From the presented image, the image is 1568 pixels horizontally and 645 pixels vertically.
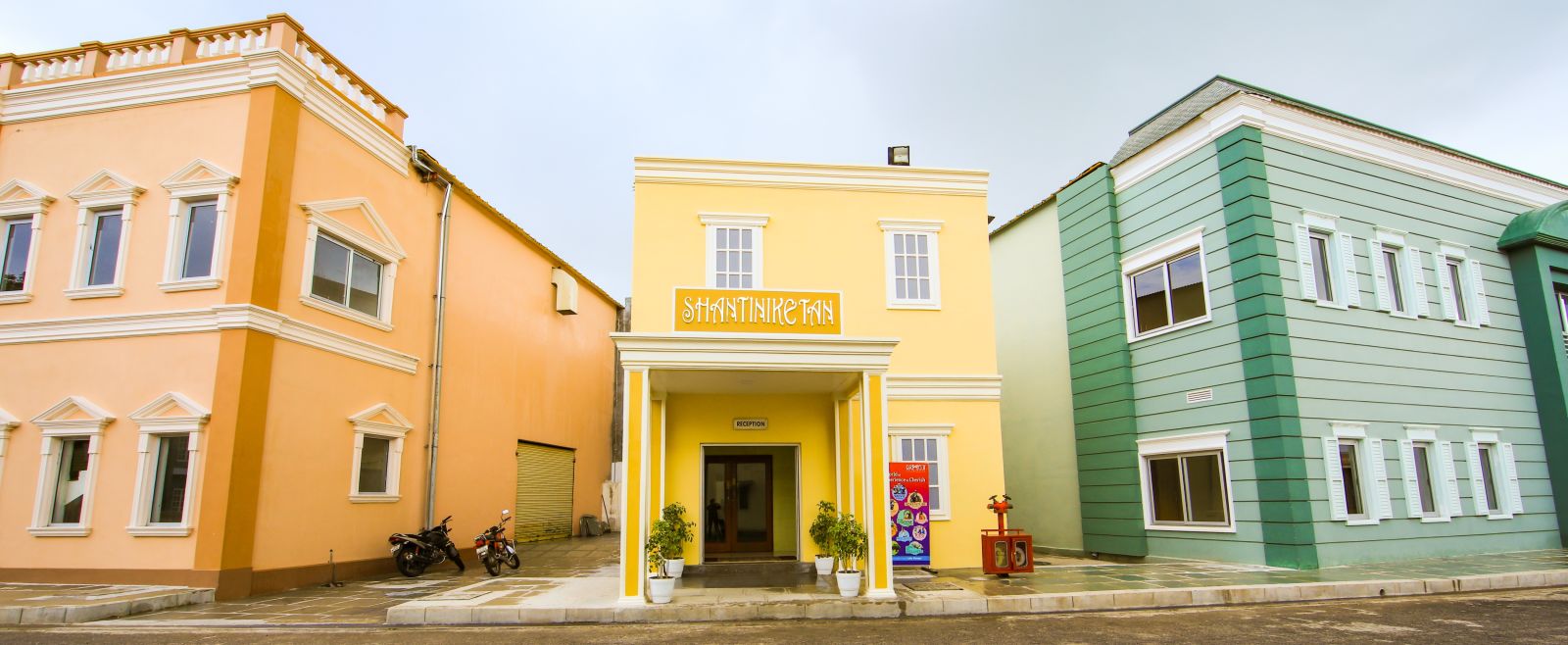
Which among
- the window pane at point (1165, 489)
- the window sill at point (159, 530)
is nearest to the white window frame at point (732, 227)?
the window pane at point (1165, 489)

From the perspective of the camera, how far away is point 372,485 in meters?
13.5

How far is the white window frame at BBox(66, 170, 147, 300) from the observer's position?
1159 centimetres

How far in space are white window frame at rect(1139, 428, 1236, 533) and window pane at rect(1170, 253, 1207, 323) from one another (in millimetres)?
1960

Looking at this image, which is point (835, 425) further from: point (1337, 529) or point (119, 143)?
point (119, 143)

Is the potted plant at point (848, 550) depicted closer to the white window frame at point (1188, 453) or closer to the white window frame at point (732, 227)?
the white window frame at point (732, 227)

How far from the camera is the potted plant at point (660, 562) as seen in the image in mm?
9477

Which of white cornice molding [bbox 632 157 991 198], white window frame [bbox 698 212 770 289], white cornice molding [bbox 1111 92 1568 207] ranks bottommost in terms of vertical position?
white window frame [bbox 698 212 770 289]

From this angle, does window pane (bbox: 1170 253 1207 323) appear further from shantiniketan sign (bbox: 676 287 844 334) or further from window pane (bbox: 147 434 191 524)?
window pane (bbox: 147 434 191 524)

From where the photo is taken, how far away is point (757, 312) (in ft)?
34.7

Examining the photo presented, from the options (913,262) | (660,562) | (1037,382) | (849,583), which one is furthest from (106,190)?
(1037,382)

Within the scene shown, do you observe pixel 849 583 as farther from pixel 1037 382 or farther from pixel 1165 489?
pixel 1037 382

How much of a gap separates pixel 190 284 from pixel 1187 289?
1484 cm

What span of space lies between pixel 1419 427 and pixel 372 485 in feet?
55.5

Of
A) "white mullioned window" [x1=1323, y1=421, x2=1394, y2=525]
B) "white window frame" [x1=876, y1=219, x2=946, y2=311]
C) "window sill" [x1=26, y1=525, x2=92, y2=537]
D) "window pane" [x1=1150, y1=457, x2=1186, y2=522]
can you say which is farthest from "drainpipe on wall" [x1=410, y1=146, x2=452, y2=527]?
"white mullioned window" [x1=1323, y1=421, x2=1394, y2=525]
